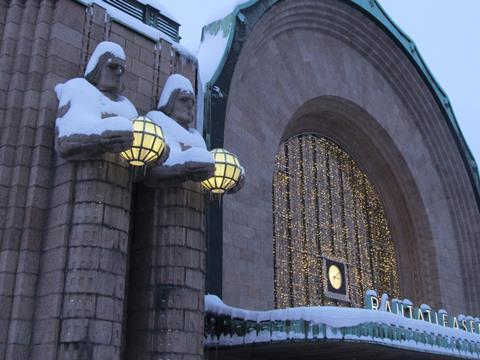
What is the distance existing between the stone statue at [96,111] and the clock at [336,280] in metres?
10.1

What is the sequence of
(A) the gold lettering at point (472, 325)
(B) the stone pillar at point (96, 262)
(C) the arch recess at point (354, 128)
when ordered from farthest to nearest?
(A) the gold lettering at point (472, 325)
(C) the arch recess at point (354, 128)
(B) the stone pillar at point (96, 262)

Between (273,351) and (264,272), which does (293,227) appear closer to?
(264,272)

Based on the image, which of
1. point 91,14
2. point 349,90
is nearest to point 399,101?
point 349,90

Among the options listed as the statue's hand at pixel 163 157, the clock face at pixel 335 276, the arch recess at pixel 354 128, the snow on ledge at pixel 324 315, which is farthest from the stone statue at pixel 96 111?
the clock face at pixel 335 276

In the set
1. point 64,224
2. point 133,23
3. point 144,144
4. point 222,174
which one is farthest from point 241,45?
point 64,224

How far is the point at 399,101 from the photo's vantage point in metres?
23.1

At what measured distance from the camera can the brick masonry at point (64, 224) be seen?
8938mm

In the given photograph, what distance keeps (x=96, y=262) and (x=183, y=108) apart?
12.1 feet

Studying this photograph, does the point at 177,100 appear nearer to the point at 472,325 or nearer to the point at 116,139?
the point at 116,139

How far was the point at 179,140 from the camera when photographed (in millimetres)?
11125

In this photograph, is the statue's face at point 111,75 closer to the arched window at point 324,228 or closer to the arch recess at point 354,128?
the arch recess at point 354,128

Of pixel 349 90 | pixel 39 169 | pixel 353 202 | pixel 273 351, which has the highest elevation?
pixel 349 90

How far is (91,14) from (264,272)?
7650 mm

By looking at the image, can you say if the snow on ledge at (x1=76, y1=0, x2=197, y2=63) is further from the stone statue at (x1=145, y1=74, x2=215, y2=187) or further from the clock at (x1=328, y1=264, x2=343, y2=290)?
the clock at (x1=328, y1=264, x2=343, y2=290)
